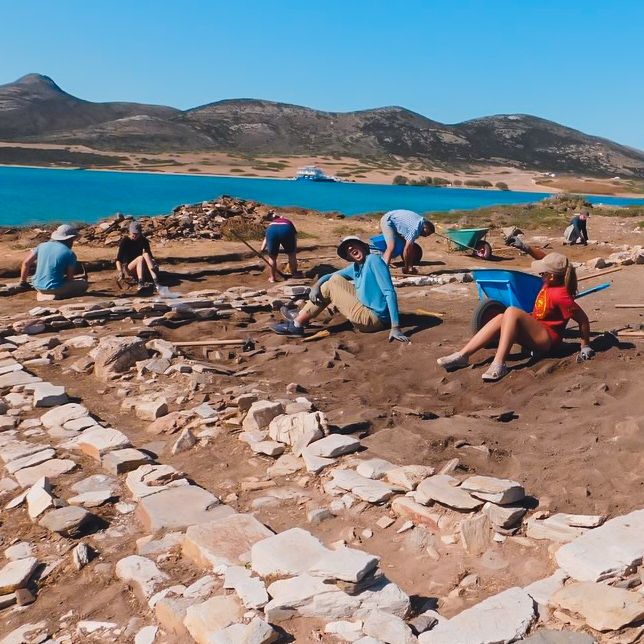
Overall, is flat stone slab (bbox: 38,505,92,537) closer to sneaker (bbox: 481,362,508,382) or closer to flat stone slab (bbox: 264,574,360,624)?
flat stone slab (bbox: 264,574,360,624)

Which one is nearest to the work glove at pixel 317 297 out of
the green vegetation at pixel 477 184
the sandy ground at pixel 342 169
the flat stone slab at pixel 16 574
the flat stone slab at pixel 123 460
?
the flat stone slab at pixel 123 460

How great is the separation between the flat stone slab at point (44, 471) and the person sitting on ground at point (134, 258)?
6889mm

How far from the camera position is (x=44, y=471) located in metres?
4.59

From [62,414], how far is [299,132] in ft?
426

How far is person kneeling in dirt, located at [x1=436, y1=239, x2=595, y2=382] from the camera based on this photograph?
593 centimetres

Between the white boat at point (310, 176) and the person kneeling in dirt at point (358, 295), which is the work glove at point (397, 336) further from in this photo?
the white boat at point (310, 176)

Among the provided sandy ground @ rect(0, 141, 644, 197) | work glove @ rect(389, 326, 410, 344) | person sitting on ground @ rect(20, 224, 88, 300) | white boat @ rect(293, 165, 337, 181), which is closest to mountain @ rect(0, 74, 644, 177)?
sandy ground @ rect(0, 141, 644, 197)

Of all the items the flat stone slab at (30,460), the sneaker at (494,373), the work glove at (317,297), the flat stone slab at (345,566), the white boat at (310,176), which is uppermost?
the white boat at (310,176)

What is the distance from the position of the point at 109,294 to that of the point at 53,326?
97.6 inches

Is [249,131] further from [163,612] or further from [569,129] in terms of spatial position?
[163,612]

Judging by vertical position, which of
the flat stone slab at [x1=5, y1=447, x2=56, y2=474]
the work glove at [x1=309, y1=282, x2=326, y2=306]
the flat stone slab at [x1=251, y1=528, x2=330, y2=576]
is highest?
the work glove at [x1=309, y1=282, x2=326, y2=306]

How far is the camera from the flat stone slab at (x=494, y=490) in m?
3.66

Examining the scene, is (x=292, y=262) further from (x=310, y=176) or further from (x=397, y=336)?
(x=310, y=176)

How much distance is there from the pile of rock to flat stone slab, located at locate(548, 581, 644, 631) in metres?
14.1
